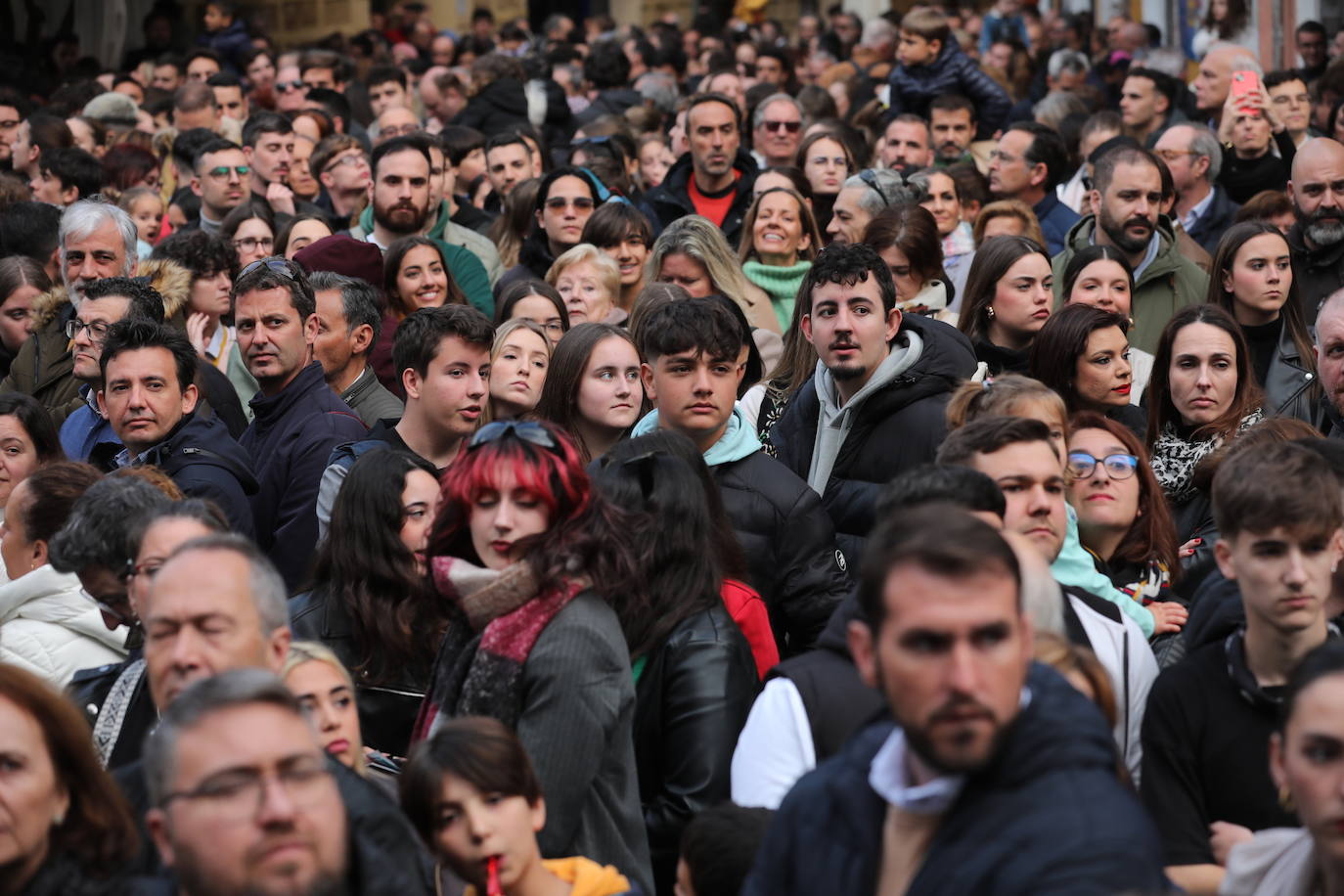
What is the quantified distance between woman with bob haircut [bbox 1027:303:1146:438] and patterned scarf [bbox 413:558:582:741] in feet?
9.58

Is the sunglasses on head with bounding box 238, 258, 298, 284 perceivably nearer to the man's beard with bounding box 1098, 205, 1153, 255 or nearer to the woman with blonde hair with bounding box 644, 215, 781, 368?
the woman with blonde hair with bounding box 644, 215, 781, 368

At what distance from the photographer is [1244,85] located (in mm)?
10336

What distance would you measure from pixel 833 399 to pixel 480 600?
94.6 inches

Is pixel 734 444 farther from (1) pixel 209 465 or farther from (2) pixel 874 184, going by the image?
(2) pixel 874 184

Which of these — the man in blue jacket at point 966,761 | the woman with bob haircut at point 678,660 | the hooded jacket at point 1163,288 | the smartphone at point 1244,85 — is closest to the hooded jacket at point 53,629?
the woman with bob haircut at point 678,660

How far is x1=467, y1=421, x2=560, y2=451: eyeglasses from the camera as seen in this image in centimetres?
429

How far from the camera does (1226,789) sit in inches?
149

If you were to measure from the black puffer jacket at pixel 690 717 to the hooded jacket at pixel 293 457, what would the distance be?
206 cm

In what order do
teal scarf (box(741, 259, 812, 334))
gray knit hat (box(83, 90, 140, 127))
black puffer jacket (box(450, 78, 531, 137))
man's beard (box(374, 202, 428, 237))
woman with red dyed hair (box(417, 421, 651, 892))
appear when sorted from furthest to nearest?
black puffer jacket (box(450, 78, 531, 137)), gray knit hat (box(83, 90, 140, 127)), man's beard (box(374, 202, 428, 237)), teal scarf (box(741, 259, 812, 334)), woman with red dyed hair (box(417, 421, 651, 892))

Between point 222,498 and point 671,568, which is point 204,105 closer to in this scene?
point 222,498

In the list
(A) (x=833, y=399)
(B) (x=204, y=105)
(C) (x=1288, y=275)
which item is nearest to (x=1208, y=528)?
(A) (x=833, y=399)

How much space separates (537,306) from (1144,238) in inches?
111

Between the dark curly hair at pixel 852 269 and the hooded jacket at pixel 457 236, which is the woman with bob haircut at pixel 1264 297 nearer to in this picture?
the dark curly hair at pixel 852 269

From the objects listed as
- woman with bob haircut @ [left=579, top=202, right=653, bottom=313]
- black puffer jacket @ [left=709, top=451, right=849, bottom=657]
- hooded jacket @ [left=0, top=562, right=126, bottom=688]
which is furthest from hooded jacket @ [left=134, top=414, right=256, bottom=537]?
woman with bob haircut @ [left=579, top=202, right=653, bottom=313]
